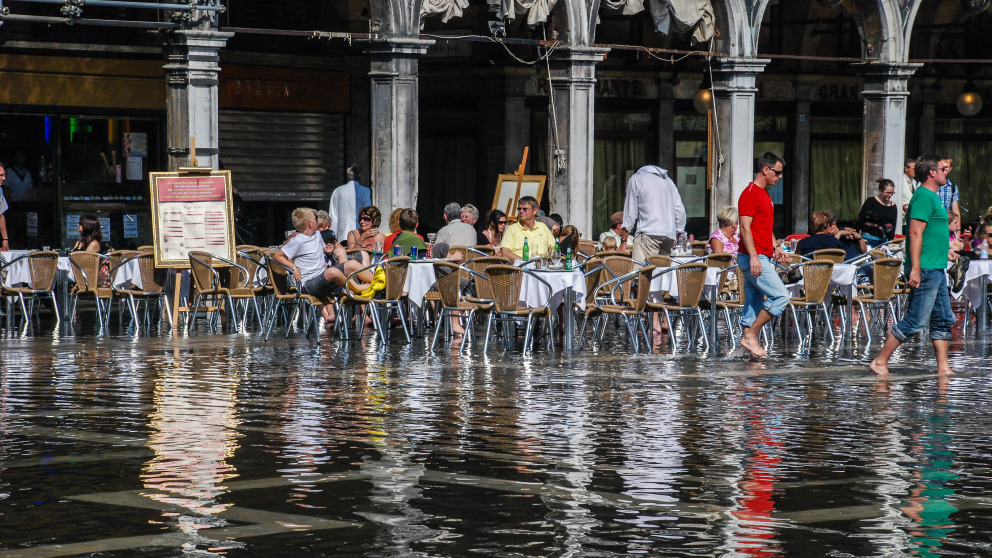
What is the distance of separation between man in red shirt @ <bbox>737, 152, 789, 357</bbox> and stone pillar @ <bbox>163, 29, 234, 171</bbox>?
7.09 meters

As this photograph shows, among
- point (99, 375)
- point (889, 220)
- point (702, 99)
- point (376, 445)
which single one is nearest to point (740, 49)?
point (702, 99)

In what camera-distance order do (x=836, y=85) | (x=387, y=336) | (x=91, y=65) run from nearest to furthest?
(x=387, y=336) < (x=91, y=65) < (x=836, y=85)

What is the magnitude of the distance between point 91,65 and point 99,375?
32.9 ft

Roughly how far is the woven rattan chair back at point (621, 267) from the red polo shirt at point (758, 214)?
1.47 m

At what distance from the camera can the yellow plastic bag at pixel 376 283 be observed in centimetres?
1392

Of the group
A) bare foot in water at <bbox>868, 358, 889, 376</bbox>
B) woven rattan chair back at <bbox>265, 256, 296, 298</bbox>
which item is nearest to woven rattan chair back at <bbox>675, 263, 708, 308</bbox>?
bare foot in water at <bbox>868, 358, 889, 376</bbox>

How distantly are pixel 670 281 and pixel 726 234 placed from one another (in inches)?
35.0

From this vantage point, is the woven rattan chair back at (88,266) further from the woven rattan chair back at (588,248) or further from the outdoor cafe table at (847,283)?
the outdoor cafe table at (847,283)

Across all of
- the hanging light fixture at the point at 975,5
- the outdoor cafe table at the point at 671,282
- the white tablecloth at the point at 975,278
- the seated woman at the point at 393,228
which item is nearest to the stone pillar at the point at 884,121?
the hanging light fixture at the point at 975,5

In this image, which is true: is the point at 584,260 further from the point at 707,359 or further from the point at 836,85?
the point at 836,85

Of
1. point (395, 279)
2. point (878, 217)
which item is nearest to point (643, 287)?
point (395, 279)

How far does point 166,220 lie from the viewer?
15.5m

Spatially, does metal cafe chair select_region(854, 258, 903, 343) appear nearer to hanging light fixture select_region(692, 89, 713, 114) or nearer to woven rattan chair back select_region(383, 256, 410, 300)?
woven rattan chair back select_region(383, 256, 410, 300)

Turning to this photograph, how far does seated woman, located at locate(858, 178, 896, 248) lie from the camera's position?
1694 cm
